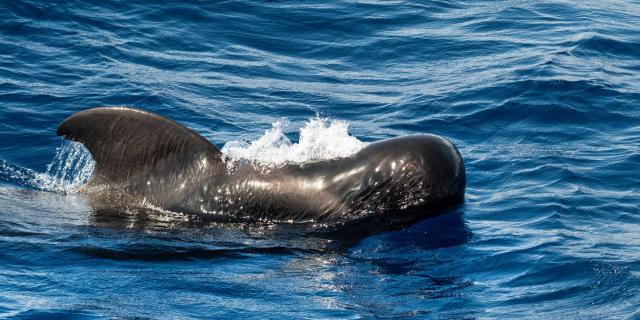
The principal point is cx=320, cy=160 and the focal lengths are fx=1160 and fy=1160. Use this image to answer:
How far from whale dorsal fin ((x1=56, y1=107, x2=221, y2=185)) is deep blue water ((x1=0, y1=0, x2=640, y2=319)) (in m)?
0.62

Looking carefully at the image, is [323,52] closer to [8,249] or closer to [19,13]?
[19,13]

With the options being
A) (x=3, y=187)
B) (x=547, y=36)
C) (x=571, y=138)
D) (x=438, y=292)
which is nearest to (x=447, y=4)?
(x=547, y=36)

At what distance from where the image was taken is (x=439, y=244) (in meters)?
12.2

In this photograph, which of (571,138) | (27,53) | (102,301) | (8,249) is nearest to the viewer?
(102,301)

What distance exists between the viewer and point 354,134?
1722cm

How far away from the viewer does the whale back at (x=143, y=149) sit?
12.8m

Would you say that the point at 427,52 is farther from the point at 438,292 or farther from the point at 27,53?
the point at 438,292

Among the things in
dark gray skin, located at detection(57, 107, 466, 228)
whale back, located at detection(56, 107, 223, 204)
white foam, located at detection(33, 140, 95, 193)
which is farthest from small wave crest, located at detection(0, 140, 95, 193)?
dark gray skin, located at detection(57, 107, 466, 228)

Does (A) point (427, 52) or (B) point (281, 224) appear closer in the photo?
(B) point (281, 224)

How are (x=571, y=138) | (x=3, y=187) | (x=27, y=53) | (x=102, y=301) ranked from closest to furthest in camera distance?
1. (x=102, y=301)
2. (x=3, y=187)
3. (x=571, y=138)
4. (x=27, y=53)

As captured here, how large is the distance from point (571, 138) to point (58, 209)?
25.1 ft

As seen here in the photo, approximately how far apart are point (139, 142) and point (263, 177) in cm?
142

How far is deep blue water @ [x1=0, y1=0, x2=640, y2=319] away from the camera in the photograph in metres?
10.7

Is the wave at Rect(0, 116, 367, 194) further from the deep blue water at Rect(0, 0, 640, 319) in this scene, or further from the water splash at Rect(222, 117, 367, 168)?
the deep blue water at Rect(0, 0, 640, 319)
